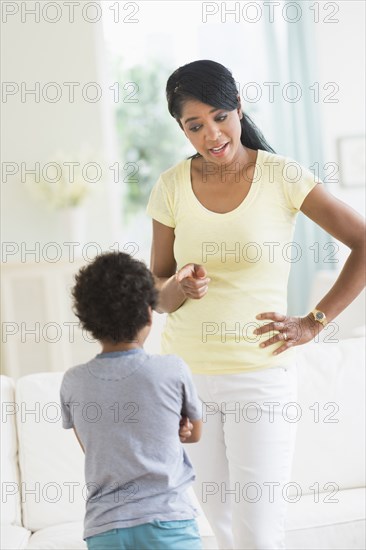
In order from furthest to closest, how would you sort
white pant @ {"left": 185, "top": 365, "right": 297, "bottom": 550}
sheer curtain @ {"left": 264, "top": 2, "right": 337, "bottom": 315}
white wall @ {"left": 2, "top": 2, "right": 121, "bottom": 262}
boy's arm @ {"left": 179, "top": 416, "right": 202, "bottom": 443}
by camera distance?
sheer curtain @ {"left": 264, "top": 2, "right": 337, "bottom": 315} → white wall @ {"left": 2, "top": 2, "right": 121, "bottom": 262} → white pant @ {"left": 185, "top": 365, "right": 297, "bottom": 550} → boy's arm @ {"left": 179, "top": 416, "right": 202, "bottom": 443}

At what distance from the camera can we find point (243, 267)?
5.94 feet

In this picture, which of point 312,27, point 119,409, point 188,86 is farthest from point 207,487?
point 312,27

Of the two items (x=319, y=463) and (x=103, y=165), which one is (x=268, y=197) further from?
(x=103, y=165)

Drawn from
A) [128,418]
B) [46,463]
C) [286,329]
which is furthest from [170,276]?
[46,463]

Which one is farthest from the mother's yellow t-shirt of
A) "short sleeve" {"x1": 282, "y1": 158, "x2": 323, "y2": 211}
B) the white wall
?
the white wall

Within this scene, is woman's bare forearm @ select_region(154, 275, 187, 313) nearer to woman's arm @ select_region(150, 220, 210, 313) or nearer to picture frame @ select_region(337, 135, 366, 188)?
woman's arm @ select_region(150, 220, 210, 313)

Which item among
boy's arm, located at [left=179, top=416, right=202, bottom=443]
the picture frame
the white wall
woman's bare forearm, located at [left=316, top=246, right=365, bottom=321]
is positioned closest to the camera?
boy's arm, located at [left=179, top=416, right=202, bottom=443]

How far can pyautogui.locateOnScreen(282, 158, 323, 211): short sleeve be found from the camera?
1809 mm

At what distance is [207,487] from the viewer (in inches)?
72.8

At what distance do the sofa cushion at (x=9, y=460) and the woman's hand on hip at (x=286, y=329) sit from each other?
1.00 metres

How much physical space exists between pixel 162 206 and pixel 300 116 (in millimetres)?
4135

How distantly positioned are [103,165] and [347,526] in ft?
11.3

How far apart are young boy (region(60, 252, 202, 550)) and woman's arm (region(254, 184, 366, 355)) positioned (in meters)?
0.32

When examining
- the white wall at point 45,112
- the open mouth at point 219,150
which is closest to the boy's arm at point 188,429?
the open mouth at point 219,150
